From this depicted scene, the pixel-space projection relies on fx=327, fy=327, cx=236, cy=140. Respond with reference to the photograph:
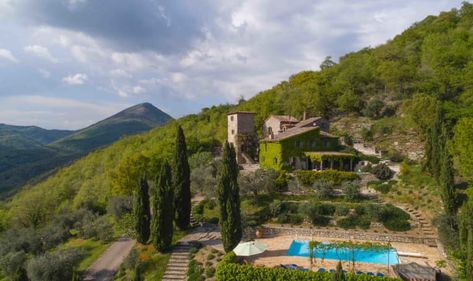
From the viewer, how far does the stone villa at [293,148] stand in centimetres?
4003

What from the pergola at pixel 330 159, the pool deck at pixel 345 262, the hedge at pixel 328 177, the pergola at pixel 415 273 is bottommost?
the pool deck at pixel 345 262

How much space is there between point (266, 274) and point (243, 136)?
3003cm

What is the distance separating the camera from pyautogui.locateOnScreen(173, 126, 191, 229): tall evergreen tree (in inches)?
1098

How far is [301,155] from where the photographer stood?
4109cm

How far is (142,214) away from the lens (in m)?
24.8

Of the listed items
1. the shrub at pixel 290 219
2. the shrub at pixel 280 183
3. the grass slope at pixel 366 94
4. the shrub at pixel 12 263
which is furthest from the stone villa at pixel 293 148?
the shrub at pixel 12 263

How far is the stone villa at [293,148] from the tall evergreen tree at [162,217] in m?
18.6

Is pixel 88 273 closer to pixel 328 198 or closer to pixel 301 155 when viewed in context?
pixel 328 198

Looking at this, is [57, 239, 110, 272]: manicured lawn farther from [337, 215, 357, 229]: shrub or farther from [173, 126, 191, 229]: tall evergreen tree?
[337, 215, 357, 229]: shrub

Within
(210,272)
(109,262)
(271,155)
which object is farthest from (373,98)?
(109,262)

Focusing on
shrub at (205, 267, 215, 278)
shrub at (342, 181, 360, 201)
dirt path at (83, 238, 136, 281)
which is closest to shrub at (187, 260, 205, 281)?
shrub at (205, 267, 215, 278)

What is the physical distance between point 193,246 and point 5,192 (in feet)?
465

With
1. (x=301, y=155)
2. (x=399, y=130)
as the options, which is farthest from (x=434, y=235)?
(x=399, y=130)

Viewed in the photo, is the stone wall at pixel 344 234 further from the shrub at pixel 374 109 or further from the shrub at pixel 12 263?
the shrub at pixel 374 109
